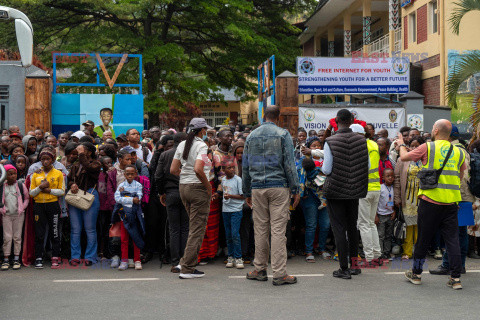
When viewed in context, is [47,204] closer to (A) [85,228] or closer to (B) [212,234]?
(A) [85,228]

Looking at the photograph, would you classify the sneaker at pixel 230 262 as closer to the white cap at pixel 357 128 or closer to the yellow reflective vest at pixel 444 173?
→ the white cap at pixel 357 128

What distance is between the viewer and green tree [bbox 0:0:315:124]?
78.5 ft

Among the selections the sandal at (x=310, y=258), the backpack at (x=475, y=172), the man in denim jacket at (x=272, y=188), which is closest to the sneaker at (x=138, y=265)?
the man in denim jacket at (x=272, y=188)

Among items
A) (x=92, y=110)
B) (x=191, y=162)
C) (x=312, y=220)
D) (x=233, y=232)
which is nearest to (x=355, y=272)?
(x=312, y=220)

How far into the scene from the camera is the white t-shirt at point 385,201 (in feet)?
30.3

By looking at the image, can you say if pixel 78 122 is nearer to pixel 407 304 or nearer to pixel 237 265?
pixel 237 265

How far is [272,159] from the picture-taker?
747 cm

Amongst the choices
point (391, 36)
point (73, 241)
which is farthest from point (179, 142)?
point (391, 36)

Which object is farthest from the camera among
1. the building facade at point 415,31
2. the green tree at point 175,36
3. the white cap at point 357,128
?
the green tree at point 175,36

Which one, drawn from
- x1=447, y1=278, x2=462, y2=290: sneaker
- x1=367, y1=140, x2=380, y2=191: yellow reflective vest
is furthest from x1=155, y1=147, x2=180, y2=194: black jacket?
x1=447, y1=278, x2=462, y2=290: sneaker

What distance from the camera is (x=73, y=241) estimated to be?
A: 880cm

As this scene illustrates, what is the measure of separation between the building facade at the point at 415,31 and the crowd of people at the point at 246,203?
8815mm

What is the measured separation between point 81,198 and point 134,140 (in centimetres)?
191

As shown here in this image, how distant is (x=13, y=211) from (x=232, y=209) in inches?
118
